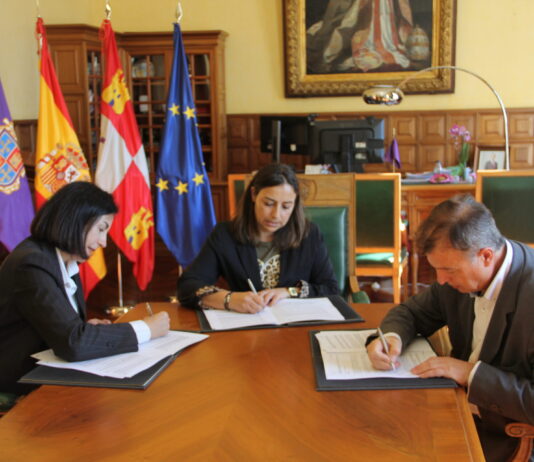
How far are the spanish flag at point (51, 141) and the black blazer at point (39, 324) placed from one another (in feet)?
6.97

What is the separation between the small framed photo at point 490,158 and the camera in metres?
5.97

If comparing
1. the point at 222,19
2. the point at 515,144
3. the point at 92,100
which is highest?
the point at 222,19

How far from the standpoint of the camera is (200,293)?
208 centimetres

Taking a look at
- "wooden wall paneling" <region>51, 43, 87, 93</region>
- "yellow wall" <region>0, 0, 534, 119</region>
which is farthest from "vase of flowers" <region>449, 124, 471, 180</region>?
"wooden wall paneling" <region>51, 43, 87, 93</region>

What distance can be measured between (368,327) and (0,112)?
258 centimetres

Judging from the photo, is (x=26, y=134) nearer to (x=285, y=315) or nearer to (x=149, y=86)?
(x=149, y=86)

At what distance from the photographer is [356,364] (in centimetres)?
151

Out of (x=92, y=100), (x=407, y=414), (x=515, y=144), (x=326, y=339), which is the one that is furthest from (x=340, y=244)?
(x=515, y=144)

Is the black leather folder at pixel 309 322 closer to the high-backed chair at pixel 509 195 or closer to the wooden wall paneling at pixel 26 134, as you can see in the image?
the high-backed chair at pixel 509 195

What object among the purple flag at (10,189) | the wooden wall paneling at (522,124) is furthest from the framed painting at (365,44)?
the purple flag at (10,189)

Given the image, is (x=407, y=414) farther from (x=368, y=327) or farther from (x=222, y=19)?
(x=222, y=19)

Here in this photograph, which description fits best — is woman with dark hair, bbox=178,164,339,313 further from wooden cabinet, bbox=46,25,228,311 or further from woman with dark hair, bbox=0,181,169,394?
wooden cabinet, bbox=46,25,228,311

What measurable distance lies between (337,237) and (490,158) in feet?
12.7

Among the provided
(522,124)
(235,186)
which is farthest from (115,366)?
(522,124)
